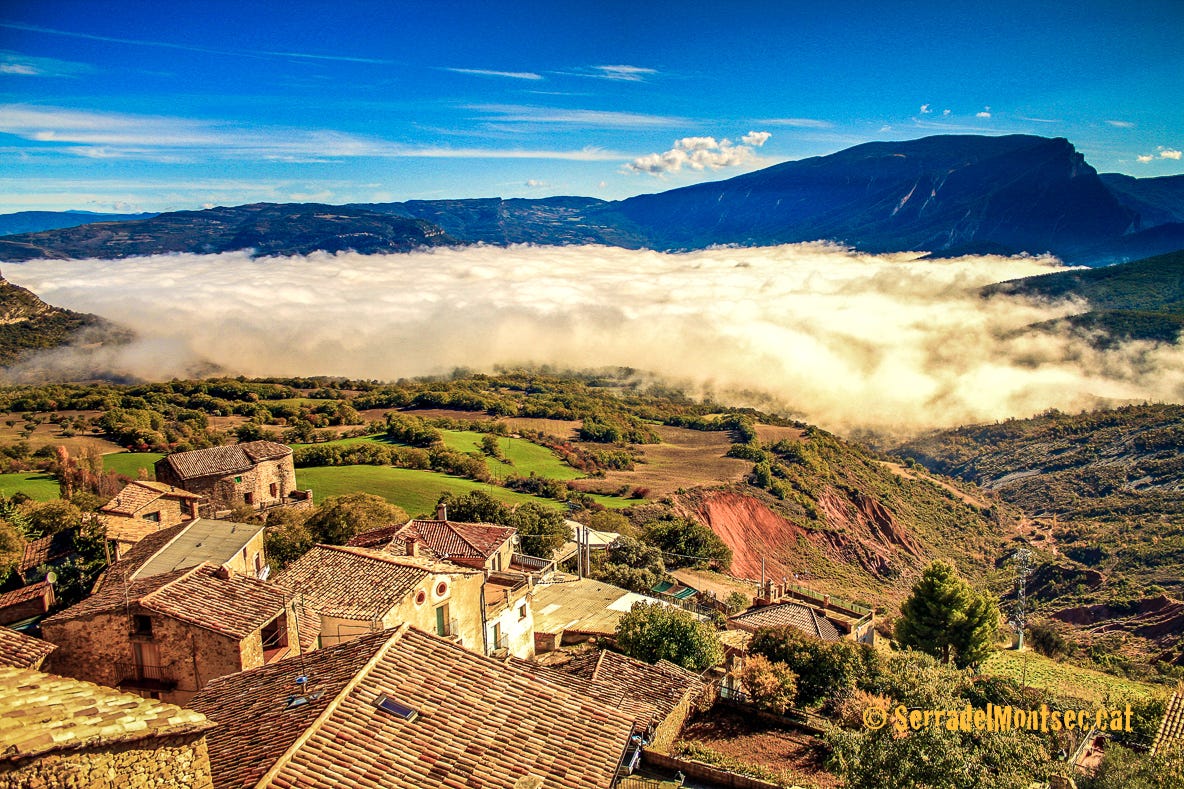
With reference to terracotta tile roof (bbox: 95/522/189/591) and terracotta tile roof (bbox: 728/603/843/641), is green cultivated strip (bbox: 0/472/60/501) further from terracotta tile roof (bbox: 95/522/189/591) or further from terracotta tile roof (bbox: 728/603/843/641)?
terracotta tile roof (bbox: 728/603/843/641)

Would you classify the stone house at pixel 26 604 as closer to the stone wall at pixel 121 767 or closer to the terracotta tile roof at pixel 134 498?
the terracotta tile roof at pixel 134 498

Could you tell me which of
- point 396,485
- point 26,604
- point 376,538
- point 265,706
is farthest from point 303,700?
point 396,485

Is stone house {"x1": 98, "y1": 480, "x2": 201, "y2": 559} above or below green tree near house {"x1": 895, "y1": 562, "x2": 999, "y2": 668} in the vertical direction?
above

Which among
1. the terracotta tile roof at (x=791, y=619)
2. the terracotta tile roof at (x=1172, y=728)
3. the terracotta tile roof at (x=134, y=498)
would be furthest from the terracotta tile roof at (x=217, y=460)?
the terracotta tile roof at (x=1172, y=728)

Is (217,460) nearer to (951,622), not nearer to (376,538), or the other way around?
(376,538)

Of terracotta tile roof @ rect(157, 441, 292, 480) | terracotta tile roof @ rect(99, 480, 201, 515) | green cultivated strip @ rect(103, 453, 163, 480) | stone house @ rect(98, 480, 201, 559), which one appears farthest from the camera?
green cultivated strip @ rect(103, 453, 163, 480)

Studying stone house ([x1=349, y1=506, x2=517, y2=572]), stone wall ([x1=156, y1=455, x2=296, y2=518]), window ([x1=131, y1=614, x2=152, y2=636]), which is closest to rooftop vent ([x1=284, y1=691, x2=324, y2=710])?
window ([x1=131, y1=614, x2=152, y2=636])

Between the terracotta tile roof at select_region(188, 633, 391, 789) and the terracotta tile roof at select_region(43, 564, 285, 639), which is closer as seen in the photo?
the terracotta tile roof at select_region(188, 633, 391, 789)
